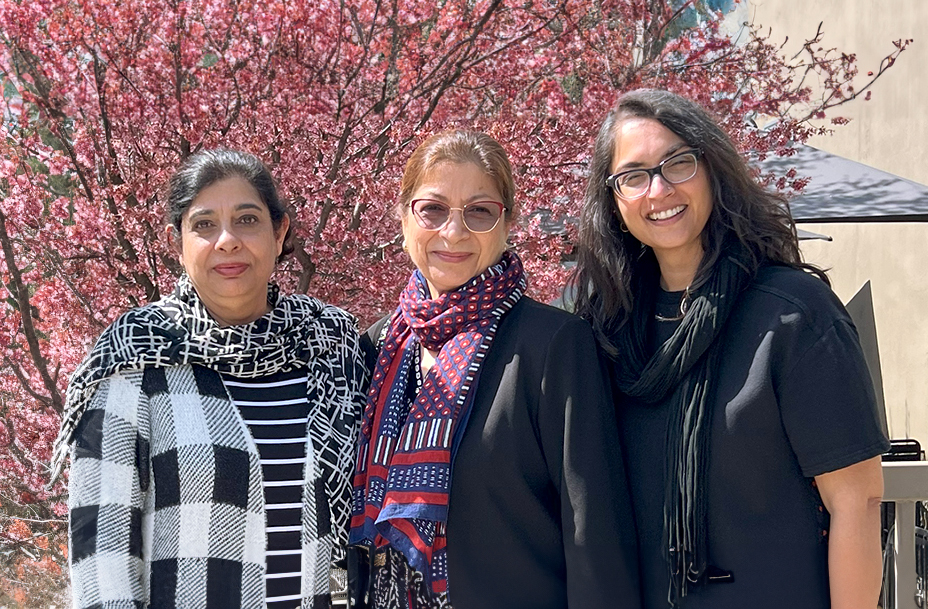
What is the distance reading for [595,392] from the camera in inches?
90.0

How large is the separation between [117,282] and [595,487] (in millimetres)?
2923

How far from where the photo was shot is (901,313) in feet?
27.9

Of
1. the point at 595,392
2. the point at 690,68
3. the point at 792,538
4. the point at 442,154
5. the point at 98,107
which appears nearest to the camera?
the point at 792,538

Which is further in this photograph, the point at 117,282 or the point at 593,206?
the point at 117,282

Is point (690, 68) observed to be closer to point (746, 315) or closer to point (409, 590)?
point (746, 315)

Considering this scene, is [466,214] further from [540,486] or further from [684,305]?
[540,486]

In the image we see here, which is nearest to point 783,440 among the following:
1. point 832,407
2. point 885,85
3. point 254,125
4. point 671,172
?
point 832,407

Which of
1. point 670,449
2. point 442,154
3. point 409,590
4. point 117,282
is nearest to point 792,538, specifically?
point 670,449

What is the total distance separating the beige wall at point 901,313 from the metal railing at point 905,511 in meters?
4.80

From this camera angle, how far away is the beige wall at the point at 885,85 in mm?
8164

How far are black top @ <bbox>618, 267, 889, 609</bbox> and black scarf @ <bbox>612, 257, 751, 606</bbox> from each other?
0.12 ft

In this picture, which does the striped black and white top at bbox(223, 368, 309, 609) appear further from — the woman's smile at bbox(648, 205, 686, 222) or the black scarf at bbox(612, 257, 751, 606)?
the woman's smile at bbox(648, 205, 686, 222)

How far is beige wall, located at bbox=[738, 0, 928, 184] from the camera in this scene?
8164 millimetres

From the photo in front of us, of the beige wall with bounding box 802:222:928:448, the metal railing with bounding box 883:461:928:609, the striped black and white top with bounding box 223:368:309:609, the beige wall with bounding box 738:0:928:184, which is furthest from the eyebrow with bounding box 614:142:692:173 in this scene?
the beige wall with bounding box 738:0:928:184
